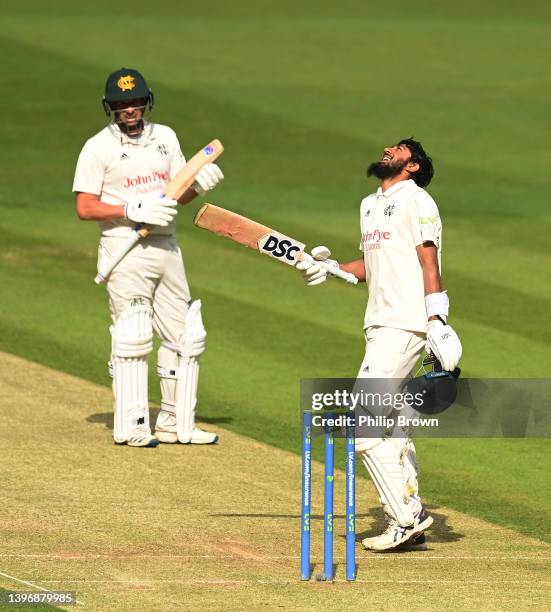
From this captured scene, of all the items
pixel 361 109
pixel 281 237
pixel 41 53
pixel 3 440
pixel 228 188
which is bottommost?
pixel 3 440

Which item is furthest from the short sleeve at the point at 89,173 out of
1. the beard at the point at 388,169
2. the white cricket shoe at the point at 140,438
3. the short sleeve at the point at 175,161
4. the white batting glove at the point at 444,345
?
the white batting glove at the point at 444,345

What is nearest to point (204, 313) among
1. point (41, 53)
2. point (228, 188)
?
point (228, 188)

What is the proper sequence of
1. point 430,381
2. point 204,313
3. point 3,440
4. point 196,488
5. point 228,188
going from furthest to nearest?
point 228,188
point 204,313
point 3,440
point 196,488
point 430,381

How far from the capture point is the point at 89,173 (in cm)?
1065

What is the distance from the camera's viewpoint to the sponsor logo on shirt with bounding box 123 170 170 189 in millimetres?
10688

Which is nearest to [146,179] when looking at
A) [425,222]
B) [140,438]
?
[140,438]

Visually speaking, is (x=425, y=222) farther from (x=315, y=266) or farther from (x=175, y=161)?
(x=175, y=161)

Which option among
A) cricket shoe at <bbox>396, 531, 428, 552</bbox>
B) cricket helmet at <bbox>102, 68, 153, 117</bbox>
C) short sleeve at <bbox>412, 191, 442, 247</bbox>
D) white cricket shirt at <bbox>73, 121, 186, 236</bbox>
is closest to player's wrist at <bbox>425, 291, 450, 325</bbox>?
short sleeve at <bbox>412, 191, 442, 247</bbox>

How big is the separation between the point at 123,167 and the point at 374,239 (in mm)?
2583

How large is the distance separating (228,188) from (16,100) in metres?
5.96

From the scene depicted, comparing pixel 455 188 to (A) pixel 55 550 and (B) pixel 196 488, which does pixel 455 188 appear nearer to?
(B) pixel 196 488

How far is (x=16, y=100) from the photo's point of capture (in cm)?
2470

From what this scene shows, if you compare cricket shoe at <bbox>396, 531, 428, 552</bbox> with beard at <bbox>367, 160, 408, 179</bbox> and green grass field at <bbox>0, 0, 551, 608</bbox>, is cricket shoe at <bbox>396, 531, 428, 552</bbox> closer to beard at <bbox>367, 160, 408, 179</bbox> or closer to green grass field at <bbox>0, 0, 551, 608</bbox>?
green grass field at <bbox>0, 0, 551, 608</bbox>

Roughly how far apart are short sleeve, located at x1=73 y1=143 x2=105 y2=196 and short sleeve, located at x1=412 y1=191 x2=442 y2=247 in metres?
2.85
